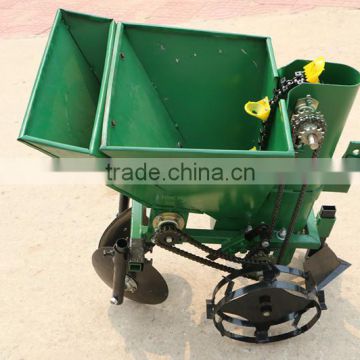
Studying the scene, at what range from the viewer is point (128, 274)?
8.11 ft

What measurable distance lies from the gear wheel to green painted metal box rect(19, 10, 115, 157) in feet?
2.73

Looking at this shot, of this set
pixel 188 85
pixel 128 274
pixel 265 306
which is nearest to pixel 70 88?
pixel 188 85

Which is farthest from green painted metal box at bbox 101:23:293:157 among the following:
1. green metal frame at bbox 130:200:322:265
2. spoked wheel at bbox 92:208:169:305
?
spoked wheel at bbox 92:208:169:305

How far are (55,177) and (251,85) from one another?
1.97 meters

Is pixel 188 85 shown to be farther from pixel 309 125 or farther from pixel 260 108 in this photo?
pixel 309 125

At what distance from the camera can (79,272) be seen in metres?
2.96

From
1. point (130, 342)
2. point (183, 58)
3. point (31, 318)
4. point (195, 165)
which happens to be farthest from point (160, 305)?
point (183, 58)

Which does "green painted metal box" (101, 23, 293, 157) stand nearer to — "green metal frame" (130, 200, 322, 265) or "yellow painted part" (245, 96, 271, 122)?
"yellow painted part" (245, 96, 271, 122)

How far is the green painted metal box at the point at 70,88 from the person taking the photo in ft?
5.75

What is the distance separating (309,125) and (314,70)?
31 cm

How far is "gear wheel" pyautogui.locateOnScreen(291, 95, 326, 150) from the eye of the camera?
1725 mm

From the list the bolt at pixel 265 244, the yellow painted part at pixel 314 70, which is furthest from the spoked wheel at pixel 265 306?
the yellow painted part at pixel 314 70

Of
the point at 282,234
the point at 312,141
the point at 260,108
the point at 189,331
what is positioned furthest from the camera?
the point at 189,331

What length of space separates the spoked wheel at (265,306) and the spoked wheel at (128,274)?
0.38 m
